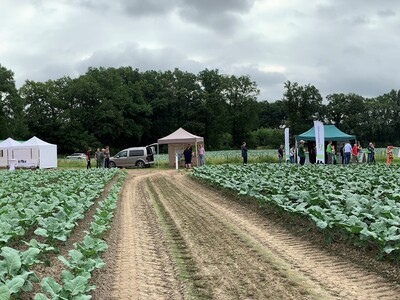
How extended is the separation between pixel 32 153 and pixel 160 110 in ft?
156

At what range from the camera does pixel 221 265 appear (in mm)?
5984

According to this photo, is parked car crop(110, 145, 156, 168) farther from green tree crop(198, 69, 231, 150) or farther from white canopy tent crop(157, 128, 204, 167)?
green tree crop(198, 69, 231, 150)

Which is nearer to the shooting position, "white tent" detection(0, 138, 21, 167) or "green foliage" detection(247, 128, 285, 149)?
"white tent" detection(0, 138, 21, 167)

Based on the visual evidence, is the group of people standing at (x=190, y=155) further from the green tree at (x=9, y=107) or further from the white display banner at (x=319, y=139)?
the green tree at (x=9, y=107)

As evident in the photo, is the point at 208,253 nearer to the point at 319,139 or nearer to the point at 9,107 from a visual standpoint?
the point at 319,139

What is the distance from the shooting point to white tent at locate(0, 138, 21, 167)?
122ft

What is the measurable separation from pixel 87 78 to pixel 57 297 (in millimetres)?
74154

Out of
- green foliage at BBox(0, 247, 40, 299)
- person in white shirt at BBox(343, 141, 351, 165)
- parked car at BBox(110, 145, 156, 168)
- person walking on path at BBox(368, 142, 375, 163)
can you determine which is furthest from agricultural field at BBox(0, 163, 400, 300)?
parked car at BBox(110, 145, 156, 168)

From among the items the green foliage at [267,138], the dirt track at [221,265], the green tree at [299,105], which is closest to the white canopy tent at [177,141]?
the dirt track at [221,265]

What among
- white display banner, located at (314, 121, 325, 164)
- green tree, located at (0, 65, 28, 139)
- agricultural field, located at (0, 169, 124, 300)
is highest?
green tree, located at (0, 65, 28, 139)

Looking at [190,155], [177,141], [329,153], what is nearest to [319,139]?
[329,153]

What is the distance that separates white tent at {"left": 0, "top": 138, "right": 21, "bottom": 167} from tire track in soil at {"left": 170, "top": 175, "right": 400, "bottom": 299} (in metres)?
31.6

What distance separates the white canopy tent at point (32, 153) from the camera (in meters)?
35.8

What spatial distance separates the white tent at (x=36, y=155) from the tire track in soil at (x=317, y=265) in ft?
94.4
